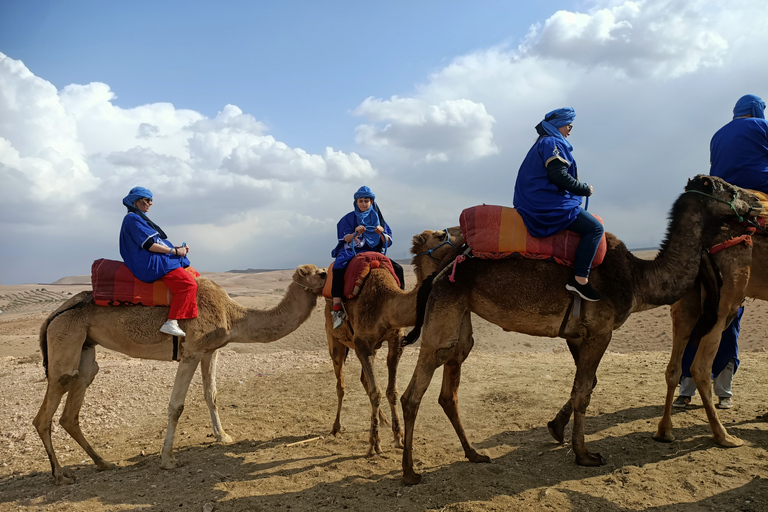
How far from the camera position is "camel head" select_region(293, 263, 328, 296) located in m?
A: 6.69

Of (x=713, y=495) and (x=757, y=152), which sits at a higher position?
(x=757, y=152)

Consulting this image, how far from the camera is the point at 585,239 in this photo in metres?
4.83

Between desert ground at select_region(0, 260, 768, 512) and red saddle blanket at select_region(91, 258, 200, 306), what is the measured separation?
190 centimetres

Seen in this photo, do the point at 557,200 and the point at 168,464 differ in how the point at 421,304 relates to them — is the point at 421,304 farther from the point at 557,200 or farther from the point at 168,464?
the point at 168,464

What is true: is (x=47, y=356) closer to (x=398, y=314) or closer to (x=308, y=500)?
(x=308, y=500)

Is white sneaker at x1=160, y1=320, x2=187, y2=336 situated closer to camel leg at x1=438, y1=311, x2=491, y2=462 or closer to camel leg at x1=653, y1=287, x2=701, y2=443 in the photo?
camel leg at x1=438, y1=311, x2=491, y2=462

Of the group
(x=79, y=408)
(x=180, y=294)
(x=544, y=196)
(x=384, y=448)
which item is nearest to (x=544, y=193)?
(x=544, y=196)

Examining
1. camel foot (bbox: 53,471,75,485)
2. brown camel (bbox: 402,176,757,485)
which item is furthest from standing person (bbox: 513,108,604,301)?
camel foot (bbox: 53,471,75,485)

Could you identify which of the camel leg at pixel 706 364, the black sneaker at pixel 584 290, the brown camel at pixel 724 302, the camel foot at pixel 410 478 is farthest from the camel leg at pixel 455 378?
the camel leg at pixel 706 364

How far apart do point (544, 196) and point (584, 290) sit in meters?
0.97

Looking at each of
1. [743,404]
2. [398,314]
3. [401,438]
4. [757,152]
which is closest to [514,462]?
[401,438]

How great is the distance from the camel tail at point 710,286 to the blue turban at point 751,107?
2.22 meters

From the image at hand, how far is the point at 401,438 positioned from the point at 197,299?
9.98 ft

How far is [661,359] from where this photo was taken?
10.3 m
